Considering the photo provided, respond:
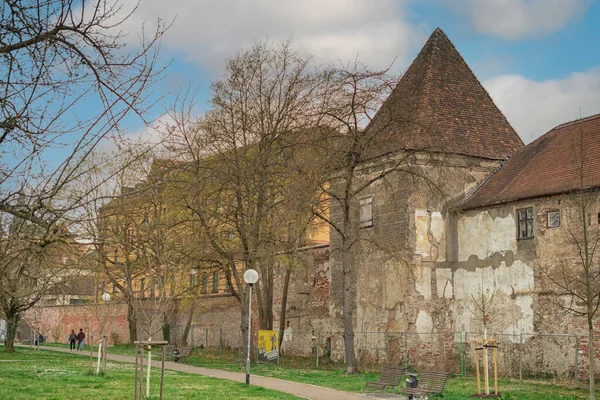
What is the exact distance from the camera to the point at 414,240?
33.4m

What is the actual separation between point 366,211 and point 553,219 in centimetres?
935

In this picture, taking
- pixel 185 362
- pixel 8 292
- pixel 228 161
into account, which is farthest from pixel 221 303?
pixel 8 292

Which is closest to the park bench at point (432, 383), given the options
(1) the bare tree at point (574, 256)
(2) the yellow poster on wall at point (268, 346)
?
(1) the bare tree at point (574, 256)

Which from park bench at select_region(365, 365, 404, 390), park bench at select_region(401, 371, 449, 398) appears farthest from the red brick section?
park bench at select_region(401, 371, 449, 398)

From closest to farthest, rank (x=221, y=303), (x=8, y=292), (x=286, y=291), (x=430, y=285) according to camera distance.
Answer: (x=8, y=292) → (x=430, y=285) → (x=286, y=291) → (x=221, y=303)

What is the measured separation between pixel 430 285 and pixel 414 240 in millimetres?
1984

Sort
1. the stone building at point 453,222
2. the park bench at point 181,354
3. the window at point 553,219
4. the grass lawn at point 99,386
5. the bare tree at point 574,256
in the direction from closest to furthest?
1. the grass lawn at point 99,386
2. the bare tree at point 574,256
3. the window at point 553,219
4. the stone building at point 453,222
5. the park bench at point 181,354

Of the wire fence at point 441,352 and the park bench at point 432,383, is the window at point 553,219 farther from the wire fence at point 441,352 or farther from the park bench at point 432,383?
the park bench at point 432,383

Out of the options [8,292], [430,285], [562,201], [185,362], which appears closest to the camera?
[562,201]

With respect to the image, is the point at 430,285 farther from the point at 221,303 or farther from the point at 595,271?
the point at 221,303

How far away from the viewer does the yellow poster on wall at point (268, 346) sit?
38375 millimetres

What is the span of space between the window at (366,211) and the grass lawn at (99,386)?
1179cm

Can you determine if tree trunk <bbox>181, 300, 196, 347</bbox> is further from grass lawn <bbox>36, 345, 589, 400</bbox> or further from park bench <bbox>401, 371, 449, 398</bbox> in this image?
park bench <bbox>401, 371, 449, 398</bbox>

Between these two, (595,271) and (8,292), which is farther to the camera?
(8,292)
